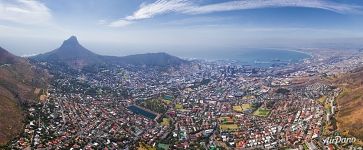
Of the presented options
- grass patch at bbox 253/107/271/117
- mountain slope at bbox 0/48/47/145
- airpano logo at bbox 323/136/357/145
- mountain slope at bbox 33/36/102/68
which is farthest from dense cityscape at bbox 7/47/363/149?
mountain slope at bbox 33/36/102/68

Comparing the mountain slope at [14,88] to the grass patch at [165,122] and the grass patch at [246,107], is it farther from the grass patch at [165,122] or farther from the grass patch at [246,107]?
the grass patch at [246,107]

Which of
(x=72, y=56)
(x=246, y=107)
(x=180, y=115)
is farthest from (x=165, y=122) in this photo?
(x=72, y=56)

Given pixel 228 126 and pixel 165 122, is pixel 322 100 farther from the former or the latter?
pixel 165 122

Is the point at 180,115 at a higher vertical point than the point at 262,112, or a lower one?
higher

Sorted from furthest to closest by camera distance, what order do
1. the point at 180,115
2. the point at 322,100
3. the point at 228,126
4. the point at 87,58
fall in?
the point at 87,58 → the point at 322,100 → the point at 180,115 → the point at 228,126

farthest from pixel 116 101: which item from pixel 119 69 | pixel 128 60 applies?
pixel 128 60

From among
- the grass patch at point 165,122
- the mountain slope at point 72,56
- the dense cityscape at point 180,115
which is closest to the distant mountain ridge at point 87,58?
the mountain slope at point 72,56
